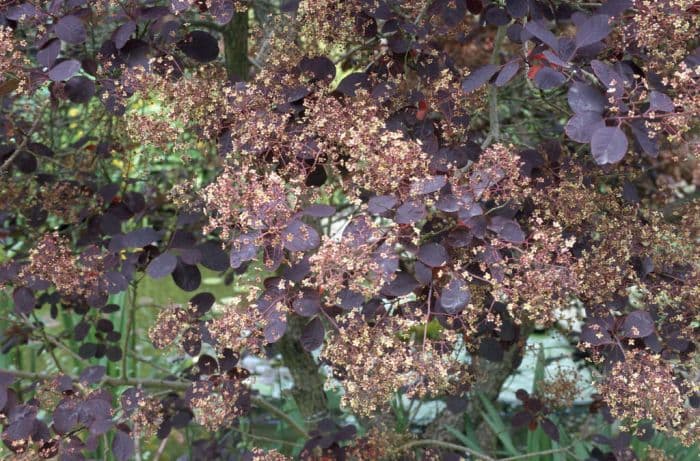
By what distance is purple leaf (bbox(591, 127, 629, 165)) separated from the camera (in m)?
1.35

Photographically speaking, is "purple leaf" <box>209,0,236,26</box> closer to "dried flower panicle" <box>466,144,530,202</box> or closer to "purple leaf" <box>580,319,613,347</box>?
"dried flower panicle" <box>466,144,530,202</box>

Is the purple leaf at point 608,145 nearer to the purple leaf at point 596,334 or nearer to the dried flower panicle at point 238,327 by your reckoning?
the purple leaf at point 596,334

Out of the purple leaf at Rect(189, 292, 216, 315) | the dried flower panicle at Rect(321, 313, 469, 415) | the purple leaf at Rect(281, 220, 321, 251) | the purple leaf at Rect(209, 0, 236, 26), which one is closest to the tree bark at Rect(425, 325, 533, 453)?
the purple leaf at Rect(189, 292, 216, 315)

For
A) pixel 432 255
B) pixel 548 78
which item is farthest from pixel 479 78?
pixel 432 255

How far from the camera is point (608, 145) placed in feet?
4.48

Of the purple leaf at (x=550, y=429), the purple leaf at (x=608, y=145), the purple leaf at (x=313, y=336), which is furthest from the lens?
the purple leaf at (x=550, y=429)

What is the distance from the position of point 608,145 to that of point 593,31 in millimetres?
274

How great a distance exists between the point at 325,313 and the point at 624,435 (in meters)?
1.22

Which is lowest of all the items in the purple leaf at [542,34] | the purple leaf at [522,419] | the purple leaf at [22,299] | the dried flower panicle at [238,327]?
the purple leaf at [522,419]

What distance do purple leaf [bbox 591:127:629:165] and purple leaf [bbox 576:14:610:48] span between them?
21 centimetres

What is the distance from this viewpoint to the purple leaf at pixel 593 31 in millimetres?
1497

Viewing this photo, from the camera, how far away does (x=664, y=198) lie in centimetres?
266

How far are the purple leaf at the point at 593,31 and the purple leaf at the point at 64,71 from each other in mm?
1043

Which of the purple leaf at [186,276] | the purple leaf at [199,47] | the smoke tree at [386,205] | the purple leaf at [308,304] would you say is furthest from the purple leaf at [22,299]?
the purple leaf at [308,304]
